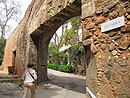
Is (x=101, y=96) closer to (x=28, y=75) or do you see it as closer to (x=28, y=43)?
(x=28, y=75)

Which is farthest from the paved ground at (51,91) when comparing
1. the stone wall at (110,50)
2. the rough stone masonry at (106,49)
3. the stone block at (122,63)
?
the stone block at (122,63)

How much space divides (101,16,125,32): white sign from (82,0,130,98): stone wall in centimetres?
5

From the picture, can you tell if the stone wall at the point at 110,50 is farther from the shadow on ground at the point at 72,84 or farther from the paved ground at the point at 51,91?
the shadow on ground at the point at 72,84

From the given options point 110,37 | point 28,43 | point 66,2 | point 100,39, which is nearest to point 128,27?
A: point 110,37

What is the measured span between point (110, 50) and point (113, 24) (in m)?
0.41

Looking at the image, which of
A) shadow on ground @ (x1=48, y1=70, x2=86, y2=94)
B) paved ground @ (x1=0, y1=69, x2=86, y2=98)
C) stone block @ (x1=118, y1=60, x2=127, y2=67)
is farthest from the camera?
shadow on ground @ (x1=48, y1=70, x2=86, y2=94)

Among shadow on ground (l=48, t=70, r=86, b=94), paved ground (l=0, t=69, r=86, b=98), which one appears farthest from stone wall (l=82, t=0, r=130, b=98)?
shadow on ground (l=48, t=70, r=86, b=94)

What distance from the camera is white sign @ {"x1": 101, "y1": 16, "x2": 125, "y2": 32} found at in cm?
166

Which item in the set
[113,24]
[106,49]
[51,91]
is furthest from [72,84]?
[113,24]

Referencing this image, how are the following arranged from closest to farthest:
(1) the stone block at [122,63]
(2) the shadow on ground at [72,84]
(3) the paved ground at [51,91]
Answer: (1) the stone block at [122,63] → (3) the paved ground at [51,91] → (2) the shadow on ground at [72,84]

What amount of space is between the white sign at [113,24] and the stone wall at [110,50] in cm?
5

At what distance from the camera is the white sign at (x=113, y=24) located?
→ 5.45 feet

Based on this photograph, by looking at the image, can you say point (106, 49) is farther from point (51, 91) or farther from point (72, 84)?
point (72, 84)

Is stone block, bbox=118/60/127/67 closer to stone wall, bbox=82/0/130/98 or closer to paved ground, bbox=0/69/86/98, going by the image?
stone wall, bbox=82/0/130/98
